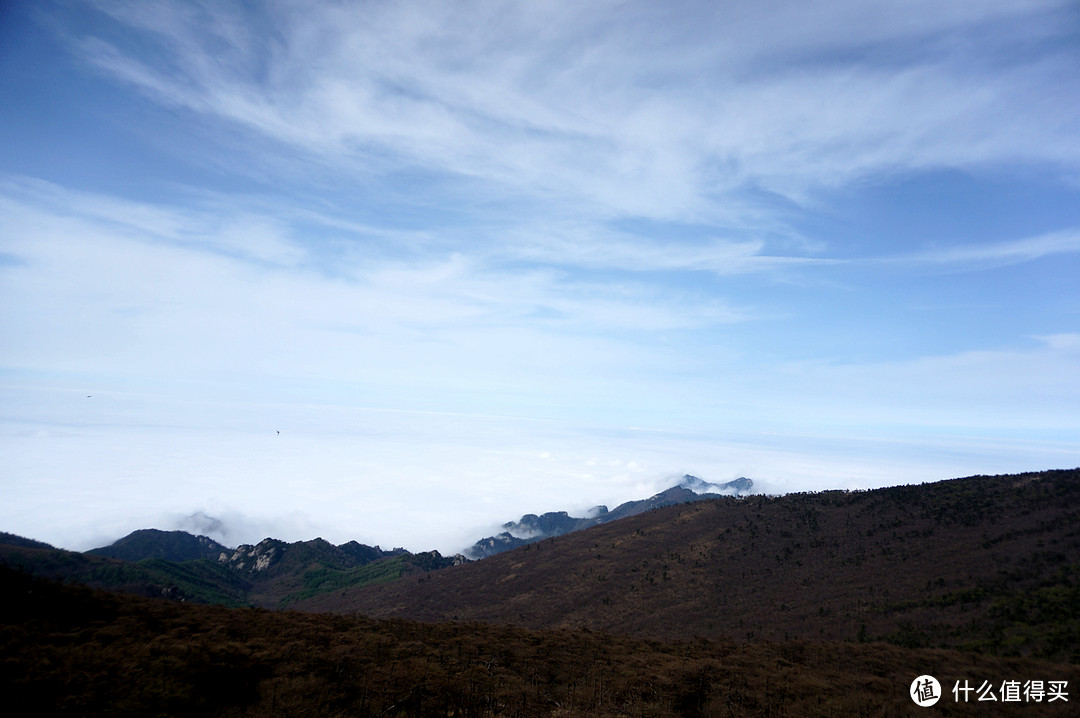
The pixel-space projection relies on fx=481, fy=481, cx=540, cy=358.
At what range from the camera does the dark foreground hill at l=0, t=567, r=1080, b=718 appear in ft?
42.5

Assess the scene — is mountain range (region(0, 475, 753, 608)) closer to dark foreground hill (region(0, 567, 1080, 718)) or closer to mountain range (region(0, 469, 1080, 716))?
mountain range (region(0, 469, 1080, 716))

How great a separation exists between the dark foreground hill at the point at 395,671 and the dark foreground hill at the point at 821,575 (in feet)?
38.5

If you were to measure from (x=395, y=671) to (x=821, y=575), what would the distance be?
4952cm

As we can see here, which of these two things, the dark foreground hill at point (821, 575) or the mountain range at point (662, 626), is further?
the dark foreground hill at point (821, 575)

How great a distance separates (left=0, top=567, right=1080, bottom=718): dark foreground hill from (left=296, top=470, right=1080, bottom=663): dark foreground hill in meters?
11.7

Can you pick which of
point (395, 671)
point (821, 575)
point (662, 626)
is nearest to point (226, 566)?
point (662, 626)

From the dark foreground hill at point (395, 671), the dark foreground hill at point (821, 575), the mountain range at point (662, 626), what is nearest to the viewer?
the dark foreground hill at point (395, 671)

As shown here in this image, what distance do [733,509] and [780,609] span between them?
3638 cm

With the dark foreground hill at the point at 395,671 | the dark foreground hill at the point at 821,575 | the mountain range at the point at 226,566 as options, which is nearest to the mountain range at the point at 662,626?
the dark foreground hill at the point at 395,671

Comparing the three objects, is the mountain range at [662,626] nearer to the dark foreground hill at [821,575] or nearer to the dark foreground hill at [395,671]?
the dark foreground hill at [395,671]

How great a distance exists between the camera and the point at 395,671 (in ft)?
55.2

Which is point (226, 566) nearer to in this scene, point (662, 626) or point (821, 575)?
point (662, 626)

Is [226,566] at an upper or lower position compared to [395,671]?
lower

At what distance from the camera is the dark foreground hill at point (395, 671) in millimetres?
12961
